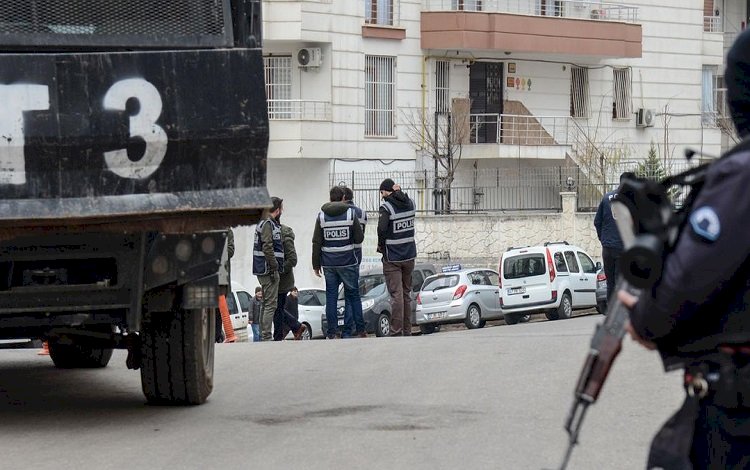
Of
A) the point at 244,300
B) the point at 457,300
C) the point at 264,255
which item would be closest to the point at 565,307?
the point at 457,300

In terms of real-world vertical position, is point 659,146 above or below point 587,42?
below

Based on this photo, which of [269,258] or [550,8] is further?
[550,8]

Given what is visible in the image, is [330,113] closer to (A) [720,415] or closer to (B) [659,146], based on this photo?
(B) [659,146]

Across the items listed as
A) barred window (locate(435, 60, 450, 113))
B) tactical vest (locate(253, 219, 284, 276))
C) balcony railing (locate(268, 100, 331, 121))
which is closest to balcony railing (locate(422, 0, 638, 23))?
barred window (locate(435, 60, 450, 113))

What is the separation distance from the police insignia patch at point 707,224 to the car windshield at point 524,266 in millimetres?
28638

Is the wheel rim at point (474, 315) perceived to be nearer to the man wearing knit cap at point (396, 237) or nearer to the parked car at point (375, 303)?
the parked car at point (375, 303)

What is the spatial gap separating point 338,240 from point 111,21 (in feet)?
29.6

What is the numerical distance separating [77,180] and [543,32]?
3584 cm

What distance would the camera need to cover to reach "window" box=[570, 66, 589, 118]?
45.6 metres

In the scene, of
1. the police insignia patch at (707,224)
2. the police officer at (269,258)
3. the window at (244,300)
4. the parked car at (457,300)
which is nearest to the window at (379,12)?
the parked car at (457,300)

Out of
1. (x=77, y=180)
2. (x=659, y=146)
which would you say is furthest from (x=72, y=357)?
(x=659, y=146)

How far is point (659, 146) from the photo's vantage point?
47469mm

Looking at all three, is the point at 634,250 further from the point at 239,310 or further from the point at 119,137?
the point at 239,310

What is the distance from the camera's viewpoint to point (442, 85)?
42.5 m
